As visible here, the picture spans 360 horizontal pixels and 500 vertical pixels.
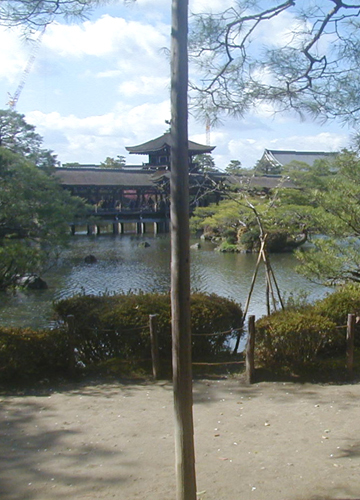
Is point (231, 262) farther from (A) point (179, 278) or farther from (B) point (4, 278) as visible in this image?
(A) point (179, 278)

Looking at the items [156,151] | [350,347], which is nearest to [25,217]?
[350,347]

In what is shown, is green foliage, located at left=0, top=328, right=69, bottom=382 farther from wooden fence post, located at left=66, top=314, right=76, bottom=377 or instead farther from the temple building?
the temple building

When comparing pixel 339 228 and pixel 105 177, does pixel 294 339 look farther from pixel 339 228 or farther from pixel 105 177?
pixel 105 177

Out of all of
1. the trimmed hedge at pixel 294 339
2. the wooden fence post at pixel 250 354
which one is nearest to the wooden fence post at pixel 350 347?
the trimmed hedge at pixel 294 339

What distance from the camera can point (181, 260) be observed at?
247cm

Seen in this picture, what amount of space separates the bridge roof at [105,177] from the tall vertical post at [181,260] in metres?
32.5

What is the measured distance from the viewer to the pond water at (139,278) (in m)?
12.1

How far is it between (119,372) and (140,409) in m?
1.18

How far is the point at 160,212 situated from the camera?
36938mm

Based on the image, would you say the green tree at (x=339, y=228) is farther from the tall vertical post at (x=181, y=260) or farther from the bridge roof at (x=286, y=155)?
the bridge roof at (x=286, y=155)

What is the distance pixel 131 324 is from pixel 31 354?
46.5 inches

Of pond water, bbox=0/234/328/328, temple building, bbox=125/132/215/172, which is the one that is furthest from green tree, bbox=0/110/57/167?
temple building, bbox=125/132/215/172

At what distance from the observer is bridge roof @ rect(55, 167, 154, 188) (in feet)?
115

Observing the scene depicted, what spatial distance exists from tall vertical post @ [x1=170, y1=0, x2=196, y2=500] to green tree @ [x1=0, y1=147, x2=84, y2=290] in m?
7.41
